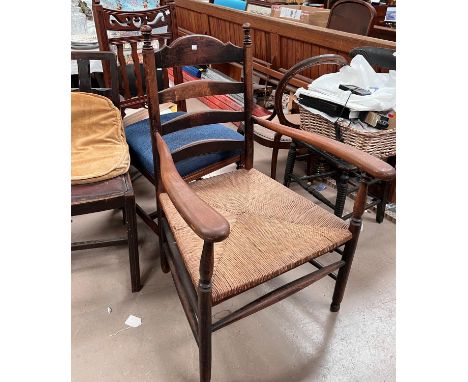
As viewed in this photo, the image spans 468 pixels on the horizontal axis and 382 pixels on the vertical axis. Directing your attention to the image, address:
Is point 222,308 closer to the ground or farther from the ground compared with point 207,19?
closer to the ground

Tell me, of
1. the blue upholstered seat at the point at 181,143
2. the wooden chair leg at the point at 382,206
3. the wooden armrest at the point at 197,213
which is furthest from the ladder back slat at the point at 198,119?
the wooden chair leg at the point at 382,206

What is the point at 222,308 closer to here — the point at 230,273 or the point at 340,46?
the point at 230,273

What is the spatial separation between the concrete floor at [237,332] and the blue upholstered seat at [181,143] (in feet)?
1.74

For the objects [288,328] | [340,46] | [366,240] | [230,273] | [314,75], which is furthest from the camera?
[314,75]

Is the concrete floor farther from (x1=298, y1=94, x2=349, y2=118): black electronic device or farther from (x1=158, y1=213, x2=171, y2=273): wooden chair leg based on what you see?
(x1=298, y1=94, x2=349, y2=118): black electronic device

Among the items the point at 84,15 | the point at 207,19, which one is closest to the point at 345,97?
the point at 84,15

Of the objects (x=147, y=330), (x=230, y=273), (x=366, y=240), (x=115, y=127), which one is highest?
(x=115, y=127)

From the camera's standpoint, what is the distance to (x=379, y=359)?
1.34 m

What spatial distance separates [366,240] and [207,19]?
3.02m

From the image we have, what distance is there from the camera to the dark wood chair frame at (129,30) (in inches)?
70.8

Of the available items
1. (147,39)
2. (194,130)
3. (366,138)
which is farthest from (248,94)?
(366,138)

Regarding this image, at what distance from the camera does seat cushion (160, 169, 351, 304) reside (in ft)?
3.43

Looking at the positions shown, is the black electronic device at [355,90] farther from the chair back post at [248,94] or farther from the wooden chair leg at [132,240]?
the wooden chair leg at [132,240]

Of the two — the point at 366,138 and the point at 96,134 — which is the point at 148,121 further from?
the point at 366,138
